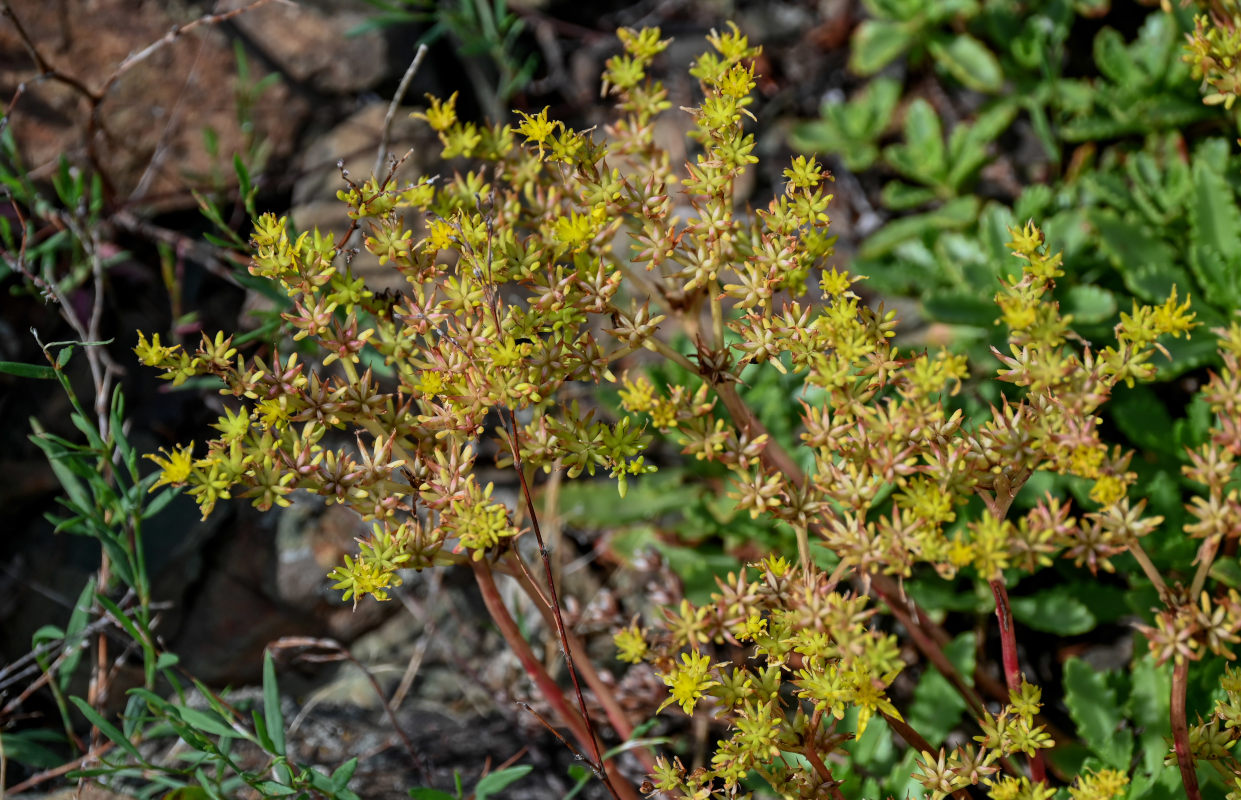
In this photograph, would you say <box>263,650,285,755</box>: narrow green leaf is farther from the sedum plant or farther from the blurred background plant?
the blurred background plant

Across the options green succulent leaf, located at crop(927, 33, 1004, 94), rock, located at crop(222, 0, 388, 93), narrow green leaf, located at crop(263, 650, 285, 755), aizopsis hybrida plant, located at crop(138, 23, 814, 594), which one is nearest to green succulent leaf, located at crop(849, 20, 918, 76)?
green succulent leaf, located at crop(927, 33, 1004, 94)

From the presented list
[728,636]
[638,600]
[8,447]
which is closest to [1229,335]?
[728,636]

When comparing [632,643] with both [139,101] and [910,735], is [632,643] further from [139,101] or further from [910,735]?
[139,101]

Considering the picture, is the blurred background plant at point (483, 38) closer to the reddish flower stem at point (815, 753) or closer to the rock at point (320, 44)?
the rock at point (320, 44)

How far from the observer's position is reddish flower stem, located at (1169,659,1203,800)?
1.65m

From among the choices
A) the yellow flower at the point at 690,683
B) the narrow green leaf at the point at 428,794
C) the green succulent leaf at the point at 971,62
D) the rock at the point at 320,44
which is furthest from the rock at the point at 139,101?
the yellow flower at the point at 690,683

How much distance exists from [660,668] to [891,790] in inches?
29.4

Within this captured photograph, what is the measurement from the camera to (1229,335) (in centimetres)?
156

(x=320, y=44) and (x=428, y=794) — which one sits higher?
(x=320, y=44)

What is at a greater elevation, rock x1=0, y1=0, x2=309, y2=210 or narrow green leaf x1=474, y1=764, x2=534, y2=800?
rock x1=0, y1=0, x2=309, y2=210

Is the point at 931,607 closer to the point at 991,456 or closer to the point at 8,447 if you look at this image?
the point at 991,456

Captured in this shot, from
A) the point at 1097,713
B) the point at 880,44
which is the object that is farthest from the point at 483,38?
the point at 1097,713

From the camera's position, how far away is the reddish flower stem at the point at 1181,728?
1.65 metres

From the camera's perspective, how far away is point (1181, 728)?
169 cm
